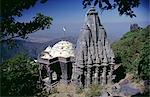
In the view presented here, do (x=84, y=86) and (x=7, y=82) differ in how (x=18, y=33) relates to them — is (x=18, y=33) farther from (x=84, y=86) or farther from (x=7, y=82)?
(x=84, y=86)

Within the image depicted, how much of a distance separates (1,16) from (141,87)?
17.5m

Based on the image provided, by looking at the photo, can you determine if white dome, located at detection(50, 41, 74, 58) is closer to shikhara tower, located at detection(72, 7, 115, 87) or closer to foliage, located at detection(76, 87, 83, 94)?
shikhara tower, located at detection(72, 7, 115, 87)

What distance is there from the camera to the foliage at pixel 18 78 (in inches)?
484

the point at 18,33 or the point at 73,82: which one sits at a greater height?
the point at 18,33

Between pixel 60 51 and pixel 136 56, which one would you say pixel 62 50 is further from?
pixel 136 56

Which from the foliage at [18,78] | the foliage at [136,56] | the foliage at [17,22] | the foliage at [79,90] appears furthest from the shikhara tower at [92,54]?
the foliage at [17,22]

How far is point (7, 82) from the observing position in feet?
40.5

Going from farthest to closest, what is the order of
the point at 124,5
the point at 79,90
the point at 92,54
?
the point at 79,90, the point at 92,54, the point at 124,5

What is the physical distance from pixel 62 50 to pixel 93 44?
5100 millimetres

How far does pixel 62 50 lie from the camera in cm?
3050

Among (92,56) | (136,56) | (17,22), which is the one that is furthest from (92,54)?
(17,22)

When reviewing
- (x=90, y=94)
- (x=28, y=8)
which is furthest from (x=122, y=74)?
(x=28, y=8)

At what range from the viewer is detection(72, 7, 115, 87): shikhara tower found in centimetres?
2586

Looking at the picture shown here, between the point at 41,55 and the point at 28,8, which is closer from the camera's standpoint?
the point at 28,8
